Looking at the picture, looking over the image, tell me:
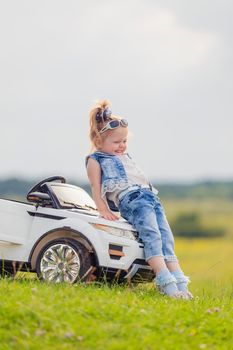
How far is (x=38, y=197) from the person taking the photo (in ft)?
38.2

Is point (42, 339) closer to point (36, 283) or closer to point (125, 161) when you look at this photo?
point (36, 283)

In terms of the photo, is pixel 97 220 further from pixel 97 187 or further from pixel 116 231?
pixel 97 187

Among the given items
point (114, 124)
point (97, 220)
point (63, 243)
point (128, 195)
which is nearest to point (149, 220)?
point (128, 195)

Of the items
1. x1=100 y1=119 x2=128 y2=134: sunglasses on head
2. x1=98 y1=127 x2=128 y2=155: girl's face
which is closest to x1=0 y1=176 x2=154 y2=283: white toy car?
x1=98 y1=127 x2=128 y2=155: girl's face

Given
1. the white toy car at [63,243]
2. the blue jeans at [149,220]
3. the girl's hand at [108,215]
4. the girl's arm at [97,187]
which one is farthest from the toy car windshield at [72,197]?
the blue jeans at [149,220]

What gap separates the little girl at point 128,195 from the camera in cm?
1140

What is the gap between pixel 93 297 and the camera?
9.90 m

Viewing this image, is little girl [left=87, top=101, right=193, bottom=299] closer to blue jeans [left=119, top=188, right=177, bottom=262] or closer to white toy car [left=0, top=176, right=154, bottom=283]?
blue jeans [left=119, top=188, right=177, bottom=262]

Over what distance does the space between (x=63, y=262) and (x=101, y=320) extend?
7.00 ft

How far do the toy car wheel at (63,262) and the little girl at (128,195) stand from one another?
A: 1.96 ft

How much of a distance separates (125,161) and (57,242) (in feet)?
4.67

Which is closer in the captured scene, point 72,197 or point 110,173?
point 110,173

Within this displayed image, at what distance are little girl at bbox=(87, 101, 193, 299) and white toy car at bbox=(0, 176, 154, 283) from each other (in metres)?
0.17

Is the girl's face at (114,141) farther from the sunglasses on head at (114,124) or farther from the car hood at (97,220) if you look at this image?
the car hood at (97,220)
